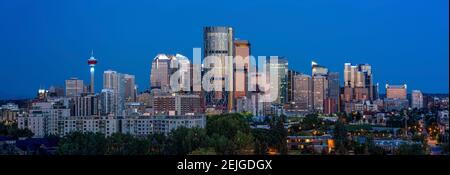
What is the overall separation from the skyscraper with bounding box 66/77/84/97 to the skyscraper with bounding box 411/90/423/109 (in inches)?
121

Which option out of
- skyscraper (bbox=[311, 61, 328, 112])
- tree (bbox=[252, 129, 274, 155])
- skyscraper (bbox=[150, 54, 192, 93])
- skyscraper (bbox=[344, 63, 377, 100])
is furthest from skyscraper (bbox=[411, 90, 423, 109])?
skyscraper (bbox=[150, 54, 192, 93])

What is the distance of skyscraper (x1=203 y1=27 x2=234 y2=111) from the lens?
512 cm

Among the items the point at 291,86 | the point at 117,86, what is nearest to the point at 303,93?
the point at 291,86

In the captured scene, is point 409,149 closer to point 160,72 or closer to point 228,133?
point 228,133

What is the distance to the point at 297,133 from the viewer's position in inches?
225

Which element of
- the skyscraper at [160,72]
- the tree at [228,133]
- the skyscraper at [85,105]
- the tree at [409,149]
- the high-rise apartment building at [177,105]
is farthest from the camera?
the skyscraper at [85,105]

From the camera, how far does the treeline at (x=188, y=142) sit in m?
4.63

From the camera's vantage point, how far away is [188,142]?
4914 millimetres

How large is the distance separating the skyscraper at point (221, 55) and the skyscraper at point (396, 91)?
1.47 metres

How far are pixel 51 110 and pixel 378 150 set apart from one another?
3411 millimetres

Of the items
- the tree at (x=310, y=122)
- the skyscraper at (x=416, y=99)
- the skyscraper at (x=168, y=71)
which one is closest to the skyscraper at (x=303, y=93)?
the tree at (x=310, y=122)

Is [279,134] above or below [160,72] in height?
below

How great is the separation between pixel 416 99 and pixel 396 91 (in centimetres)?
19

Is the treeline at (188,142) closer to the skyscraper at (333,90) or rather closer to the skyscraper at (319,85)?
the skyscraper at (319,85)
